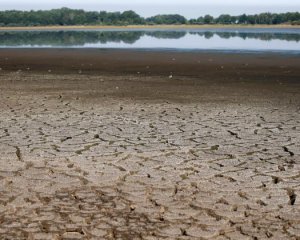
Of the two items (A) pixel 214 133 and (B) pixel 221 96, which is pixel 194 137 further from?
(B) pixel 221 96

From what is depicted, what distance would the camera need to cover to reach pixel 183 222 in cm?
350

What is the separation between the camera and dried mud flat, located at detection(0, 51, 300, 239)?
11.4ft

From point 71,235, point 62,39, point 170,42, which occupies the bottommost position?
point 71,235

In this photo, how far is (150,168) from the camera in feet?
15.8

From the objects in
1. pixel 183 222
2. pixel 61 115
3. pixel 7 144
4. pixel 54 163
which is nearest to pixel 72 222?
pixel 183 222

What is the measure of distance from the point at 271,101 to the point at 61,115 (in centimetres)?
381

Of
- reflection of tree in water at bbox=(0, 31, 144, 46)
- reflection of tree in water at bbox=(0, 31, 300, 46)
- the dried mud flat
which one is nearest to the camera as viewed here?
the dried mud flat

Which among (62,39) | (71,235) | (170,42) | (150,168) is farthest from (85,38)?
(71,235)

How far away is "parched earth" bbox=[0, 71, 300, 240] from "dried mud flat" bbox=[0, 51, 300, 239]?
0.04 feet

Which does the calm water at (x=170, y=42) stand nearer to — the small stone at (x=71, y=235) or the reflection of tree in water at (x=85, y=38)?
the reflection of tree in water at (x=85, y=38)

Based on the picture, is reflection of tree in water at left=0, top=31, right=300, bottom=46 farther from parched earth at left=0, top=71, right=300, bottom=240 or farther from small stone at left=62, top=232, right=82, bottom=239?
small stone at left=62, top=232, right=82, bottom=239

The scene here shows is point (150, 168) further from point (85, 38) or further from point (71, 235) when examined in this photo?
point (85, 38)

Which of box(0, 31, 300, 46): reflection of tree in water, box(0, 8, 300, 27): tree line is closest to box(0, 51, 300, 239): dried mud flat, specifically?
box(0, 31, 300, 46): reflection of tree in water

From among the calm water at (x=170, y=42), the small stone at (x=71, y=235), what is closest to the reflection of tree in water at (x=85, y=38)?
the calm water at (x=170, y=42)
